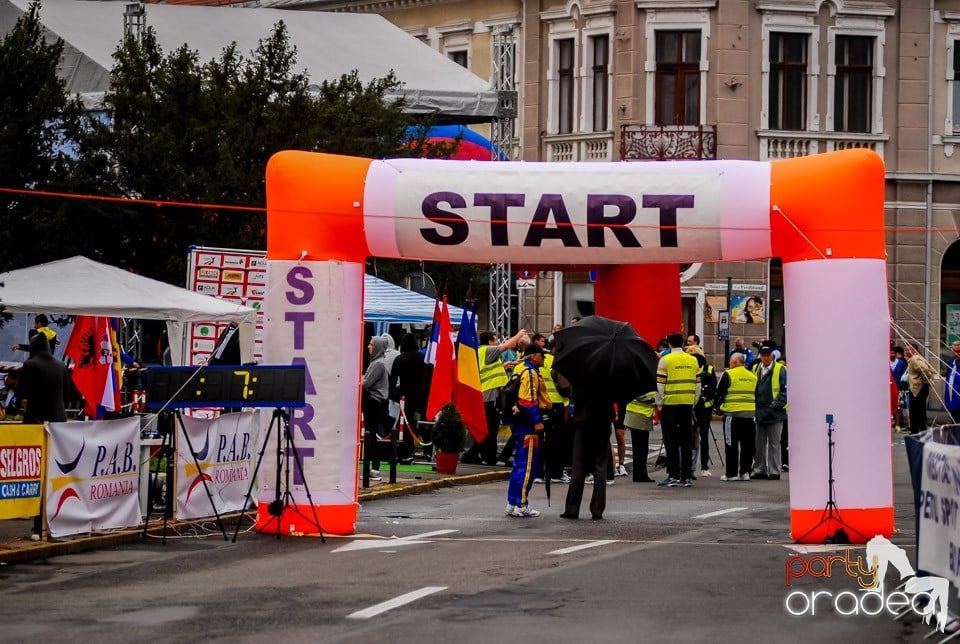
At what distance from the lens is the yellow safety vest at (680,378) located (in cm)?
2459

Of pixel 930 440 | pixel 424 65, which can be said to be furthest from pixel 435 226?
pixel 424 65

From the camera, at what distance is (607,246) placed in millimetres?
17672

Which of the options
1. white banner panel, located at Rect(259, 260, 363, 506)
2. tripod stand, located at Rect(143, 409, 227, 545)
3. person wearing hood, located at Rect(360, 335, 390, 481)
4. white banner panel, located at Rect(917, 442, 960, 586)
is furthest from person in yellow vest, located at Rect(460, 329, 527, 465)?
white banner panel, located at Rect(917, 442, 960, 586)

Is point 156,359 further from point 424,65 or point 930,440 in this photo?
point 930,440

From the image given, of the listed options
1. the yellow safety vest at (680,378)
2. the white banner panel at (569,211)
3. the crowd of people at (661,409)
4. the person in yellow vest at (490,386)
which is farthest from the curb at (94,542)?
the yellow safety vest at (680,378)

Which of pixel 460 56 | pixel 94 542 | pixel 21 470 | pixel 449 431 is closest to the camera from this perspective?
pixel 21 470

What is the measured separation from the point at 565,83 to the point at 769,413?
77.4ft

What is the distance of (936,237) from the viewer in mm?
46344

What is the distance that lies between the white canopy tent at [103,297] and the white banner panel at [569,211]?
5.05 meters

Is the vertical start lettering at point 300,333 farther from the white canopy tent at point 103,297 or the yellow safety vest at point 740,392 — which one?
the yellow safety vest at point 740,392

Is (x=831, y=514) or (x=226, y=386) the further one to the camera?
(x=226, y=386)

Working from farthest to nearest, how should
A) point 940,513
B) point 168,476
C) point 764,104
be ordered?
point 764,104 → point 168,476 → point 940,513

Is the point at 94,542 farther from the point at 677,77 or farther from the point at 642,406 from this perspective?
the point at 677,77

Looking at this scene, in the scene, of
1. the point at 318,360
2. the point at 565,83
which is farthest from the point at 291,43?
the point at 318,360
